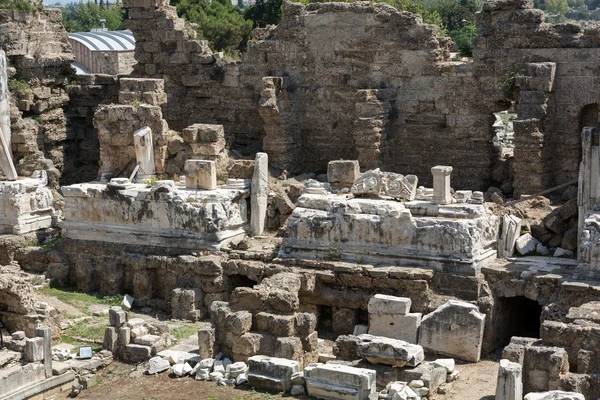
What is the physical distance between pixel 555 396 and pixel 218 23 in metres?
33.2

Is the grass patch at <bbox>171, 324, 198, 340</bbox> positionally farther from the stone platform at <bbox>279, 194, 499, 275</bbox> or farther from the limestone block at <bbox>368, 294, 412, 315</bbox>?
the limestone block at <bbox>368, 294, 412, 315</bbox>

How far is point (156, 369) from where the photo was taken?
1981cm

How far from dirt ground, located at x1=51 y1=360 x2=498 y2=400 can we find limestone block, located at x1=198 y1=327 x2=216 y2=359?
0.58 m

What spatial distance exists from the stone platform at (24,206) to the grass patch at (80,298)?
6.19 ft

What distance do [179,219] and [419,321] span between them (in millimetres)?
5505

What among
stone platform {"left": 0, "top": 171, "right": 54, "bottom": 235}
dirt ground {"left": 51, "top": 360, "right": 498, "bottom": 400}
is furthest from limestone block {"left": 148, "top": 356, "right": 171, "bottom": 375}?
stone platform {"left": 0, "top": 171, "right": 54, "bottom": 235}

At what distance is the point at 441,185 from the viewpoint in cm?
2175

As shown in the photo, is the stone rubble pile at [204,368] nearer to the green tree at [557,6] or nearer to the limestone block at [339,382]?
the limestone block at [339,382]

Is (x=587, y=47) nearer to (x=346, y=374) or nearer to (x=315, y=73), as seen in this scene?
(x=315, y=73)

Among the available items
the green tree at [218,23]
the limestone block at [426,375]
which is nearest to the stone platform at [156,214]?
the limestone block at [426,375]

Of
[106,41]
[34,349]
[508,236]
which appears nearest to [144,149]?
[34,349]

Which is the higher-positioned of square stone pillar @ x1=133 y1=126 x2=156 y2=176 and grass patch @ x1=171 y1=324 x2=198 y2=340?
square stone pillar @ x1=133 y1=126 x2=156 y2=176

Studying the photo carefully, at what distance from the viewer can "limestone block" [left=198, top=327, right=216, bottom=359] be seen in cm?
1984

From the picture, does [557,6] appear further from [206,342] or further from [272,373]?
[272,373]
